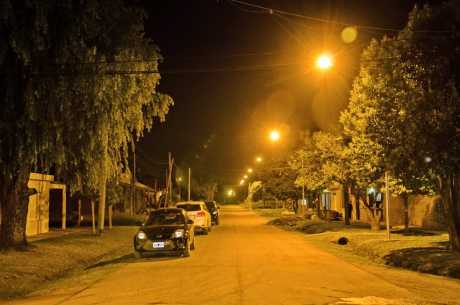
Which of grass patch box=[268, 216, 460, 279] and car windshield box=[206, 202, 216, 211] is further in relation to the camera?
car windshield box=[206, 202, 216, 211]

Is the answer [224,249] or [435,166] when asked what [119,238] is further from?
[435,166]

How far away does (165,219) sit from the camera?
2009cm

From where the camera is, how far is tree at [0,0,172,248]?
15.5 metres

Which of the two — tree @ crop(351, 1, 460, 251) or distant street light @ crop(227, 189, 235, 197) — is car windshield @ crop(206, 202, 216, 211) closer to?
tree @ crop(351, 1, 460, 251)

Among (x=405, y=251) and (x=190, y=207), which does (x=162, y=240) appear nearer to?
(x=405, y=251)

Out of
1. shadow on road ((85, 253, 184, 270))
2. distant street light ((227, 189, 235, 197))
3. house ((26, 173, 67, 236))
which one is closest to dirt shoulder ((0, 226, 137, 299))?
shadow on road ((85, 253, 184, 270))

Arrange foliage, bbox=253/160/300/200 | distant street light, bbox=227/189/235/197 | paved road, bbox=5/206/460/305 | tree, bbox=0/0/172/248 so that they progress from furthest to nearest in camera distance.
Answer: distant street light, bbox=227/189/235/197, foliage, bbox=253/160/300/200, tree, bbox=0/0/172/248, paved road, bbox=5/206/460/305

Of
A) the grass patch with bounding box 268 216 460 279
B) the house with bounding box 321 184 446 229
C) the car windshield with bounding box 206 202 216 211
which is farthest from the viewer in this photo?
the car windshield with bounding box 206 202 216 211

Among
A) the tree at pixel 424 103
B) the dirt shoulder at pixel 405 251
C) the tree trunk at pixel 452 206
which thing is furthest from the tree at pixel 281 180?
the tree at pixel 424 103

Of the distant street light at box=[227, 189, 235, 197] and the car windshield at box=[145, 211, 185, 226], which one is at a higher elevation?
the distant street light at box=[227, 189, 235, 197]

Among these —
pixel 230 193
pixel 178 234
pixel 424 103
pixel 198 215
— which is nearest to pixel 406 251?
pixel 424 103

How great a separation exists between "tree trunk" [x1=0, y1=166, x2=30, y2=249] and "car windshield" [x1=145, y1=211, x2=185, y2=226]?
161 inches

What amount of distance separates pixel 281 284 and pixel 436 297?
3.07 m

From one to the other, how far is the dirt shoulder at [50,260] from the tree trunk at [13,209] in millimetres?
560
